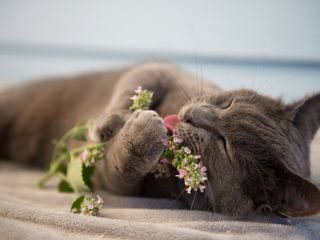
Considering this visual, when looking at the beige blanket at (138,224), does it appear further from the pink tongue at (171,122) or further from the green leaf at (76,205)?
the pink tongue at (171,122)

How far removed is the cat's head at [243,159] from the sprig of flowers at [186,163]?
0.13 ft

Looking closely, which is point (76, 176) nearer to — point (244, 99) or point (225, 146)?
point (225, 146)

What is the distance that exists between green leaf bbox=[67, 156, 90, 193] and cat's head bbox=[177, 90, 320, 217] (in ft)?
1.22

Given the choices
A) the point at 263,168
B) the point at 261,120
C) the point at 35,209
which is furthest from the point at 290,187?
the point at 35,209

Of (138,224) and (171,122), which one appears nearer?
(138,224)

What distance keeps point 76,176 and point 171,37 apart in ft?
7.49

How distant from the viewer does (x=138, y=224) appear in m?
1.15

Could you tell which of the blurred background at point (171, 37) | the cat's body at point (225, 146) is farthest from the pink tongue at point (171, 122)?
the blurred background at point (171, 37)

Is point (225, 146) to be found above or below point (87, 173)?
above

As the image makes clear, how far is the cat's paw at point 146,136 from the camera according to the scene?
1329mm

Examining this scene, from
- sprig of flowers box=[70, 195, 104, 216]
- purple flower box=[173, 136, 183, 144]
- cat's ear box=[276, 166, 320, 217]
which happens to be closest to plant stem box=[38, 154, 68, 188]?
sprig of flowers box=[70, 195, 104, 216]

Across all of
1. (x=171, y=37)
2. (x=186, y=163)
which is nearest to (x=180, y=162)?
(x=186, y=163)

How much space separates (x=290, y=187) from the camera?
131cm

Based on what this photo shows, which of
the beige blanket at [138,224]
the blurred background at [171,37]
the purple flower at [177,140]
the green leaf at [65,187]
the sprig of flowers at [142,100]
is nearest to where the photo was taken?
the beige blanket at [138,224]
